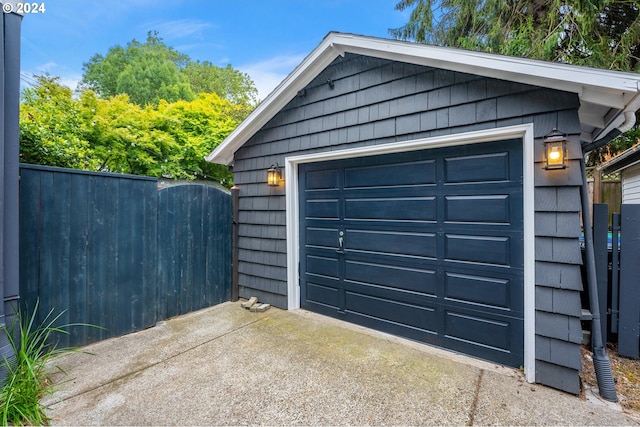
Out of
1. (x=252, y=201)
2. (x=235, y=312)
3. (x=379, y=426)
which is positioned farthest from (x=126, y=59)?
(x=379, y=426)

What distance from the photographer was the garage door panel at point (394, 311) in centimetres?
301

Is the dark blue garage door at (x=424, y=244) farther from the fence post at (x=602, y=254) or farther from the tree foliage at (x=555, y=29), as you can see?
the tree foliage at (x=555, y=29)

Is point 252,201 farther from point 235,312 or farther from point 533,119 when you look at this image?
point 533,119

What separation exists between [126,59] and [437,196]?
17691 millimetres

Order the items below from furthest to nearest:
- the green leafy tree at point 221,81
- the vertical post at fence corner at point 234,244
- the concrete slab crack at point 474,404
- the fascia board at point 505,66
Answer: the green leafy tree at point 221,81
the vertical post at fence corner at point 234,244
the fascia board at point 505,66
the concrete slab crack at point 474,404

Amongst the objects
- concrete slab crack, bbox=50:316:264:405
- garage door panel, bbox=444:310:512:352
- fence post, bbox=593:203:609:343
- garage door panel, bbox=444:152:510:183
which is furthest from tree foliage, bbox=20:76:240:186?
fence post, bbox=593:203:609:343

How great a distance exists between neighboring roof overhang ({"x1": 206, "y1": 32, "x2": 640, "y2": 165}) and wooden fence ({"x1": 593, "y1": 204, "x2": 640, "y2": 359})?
0.76 m

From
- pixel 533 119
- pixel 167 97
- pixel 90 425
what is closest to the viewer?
pixel 90 425

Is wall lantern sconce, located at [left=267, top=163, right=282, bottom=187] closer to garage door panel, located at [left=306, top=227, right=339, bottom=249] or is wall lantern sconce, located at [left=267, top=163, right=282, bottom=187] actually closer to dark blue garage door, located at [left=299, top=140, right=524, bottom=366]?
dark blue garage door, located at [left=299, top=140, right=524, bottom=366]

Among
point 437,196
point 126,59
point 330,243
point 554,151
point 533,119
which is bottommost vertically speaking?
point 330,243

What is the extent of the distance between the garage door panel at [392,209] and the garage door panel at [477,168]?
12.5 inches

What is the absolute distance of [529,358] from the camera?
94.2 inches

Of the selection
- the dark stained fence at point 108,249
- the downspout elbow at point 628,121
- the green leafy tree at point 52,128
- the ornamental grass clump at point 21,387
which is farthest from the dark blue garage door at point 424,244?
the green leafy tree at point 52,128

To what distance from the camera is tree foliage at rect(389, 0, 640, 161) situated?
4.63 meters
